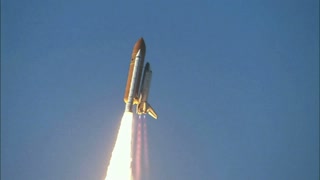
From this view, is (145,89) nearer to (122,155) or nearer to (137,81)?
(137,81)

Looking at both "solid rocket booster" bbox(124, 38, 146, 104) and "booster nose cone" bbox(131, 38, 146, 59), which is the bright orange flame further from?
"booster nose cone" bbox(131, 38, 146, 59)

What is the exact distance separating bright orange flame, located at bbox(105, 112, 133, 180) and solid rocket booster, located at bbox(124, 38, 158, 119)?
895 millimetres

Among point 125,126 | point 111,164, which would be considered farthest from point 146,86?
point 111,164

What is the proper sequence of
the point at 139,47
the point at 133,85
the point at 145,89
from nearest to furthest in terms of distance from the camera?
the point at 133,85, the point at 139,47, the point at 145,89

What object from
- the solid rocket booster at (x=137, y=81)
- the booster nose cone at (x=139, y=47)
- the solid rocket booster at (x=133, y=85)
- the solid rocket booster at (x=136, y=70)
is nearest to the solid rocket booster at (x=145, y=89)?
the solid rocket booster at (x=137, y=81)

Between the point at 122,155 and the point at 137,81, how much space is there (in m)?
4.85

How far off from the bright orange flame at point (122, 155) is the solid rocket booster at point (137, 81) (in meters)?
0.90

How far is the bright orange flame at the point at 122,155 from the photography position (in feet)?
84.7

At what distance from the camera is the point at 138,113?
86.6ft

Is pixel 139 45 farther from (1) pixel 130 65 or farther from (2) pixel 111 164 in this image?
(2) pixel 111 164

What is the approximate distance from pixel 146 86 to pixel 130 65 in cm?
158

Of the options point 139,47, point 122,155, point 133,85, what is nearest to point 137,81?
point 133,85

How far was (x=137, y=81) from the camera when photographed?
25.0 metres

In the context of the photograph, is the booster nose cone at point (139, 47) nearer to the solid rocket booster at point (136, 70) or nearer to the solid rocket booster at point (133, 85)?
the solid rocket booster at point (136, 70)
